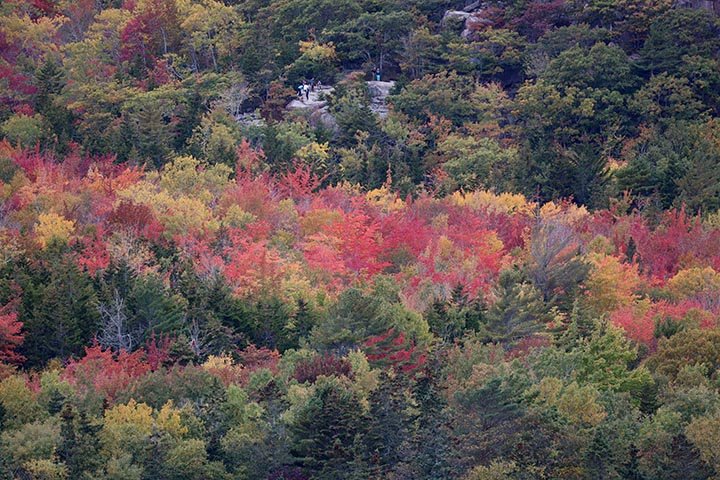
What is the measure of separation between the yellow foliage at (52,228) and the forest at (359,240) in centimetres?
15

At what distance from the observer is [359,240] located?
7506 centimetres

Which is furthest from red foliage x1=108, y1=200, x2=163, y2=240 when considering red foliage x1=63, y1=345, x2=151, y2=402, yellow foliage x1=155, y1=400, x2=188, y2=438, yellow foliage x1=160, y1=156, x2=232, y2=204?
yellow foliage x1=155, y1=400, x2=188, y2=438

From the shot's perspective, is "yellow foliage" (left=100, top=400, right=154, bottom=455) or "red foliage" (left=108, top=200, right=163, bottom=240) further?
"red foliage" (left=108, top=200, right=163, bottom=240)

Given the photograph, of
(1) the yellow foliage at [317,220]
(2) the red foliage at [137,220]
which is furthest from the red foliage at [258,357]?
(1) the yellow foliage at [317,220]

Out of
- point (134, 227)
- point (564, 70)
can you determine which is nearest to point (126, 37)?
point (564, 70)

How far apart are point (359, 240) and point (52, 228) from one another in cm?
1345

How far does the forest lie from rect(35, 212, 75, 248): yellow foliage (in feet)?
0.48

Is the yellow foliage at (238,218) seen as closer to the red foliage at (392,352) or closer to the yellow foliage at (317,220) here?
the yellow foliage at (317,220)

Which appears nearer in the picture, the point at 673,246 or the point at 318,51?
the point at 673,246

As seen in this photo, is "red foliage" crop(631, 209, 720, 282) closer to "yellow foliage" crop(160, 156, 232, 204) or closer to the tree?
"yellow foliage" crop(160, 156, 232, 204)

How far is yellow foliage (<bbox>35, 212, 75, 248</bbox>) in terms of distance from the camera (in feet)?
233

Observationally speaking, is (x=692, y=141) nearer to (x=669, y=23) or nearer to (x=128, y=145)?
(x=669, y=23)

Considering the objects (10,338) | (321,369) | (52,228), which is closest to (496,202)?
(52,228)

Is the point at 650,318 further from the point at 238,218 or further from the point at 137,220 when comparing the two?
the point at 137,220
